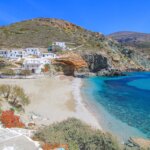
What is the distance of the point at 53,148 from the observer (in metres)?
10.8

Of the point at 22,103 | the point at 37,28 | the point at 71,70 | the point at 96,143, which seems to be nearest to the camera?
the point at 96,143

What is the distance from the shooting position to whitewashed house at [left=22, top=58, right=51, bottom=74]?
63156mm

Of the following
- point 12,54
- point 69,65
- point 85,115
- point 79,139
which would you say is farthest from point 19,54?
point 79,139

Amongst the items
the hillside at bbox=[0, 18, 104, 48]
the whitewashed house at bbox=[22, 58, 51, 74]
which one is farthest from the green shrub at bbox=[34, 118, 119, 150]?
the hillside at bbox=[0, 18, 104, 48]

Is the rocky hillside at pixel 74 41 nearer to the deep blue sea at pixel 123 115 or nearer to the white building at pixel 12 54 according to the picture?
the white building at pixel 12 54

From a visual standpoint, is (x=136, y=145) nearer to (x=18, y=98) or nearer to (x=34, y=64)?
(x=18, y=98)

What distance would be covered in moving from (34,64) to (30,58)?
421cm

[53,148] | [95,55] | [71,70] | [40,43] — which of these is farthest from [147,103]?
[40,43]

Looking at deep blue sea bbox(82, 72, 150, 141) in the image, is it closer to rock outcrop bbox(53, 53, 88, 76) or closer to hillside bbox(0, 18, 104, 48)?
rock outcrop bbox(53, 53, 88, 76)

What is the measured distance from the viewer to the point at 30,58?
221ft

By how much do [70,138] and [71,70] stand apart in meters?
56.8

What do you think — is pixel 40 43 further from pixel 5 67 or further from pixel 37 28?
pixel 5 67

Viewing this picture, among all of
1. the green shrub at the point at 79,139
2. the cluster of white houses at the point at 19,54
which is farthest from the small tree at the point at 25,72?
the green shrub at the point at 79,139

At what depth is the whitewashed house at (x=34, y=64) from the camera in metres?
63.2
